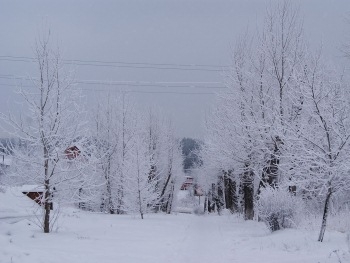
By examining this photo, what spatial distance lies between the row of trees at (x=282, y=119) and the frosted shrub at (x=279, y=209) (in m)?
0.48

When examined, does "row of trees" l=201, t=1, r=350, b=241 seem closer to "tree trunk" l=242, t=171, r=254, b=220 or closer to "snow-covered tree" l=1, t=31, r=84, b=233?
"tree trunk" l=242, t=171, r=254, b=220

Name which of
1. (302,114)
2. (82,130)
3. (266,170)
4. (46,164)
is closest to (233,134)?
(266,170)

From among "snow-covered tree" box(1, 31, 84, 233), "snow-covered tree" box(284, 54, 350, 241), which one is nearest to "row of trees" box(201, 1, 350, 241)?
"snow-covered tree" box(284, 54, 350, 241)

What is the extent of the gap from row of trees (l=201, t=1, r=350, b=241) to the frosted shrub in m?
0.48

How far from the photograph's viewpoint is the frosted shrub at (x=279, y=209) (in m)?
15.6

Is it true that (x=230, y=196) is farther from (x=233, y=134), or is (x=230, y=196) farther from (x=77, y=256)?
(x=77, y=256)

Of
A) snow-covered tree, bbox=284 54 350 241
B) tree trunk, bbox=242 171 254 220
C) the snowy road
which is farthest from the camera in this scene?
tree trunk, bbox=242 171 254 220

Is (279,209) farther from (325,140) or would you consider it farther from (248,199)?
(248,199)

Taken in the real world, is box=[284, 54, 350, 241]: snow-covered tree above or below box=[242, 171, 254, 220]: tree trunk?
above

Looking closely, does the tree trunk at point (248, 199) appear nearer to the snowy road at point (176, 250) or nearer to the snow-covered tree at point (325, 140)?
the snowy road at point (176, 250)

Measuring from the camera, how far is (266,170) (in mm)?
22219

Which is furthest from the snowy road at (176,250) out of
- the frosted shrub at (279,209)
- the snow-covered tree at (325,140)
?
the snow-covered tree at (325,140)

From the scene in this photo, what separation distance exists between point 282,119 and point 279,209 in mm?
4501

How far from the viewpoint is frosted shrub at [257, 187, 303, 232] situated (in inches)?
616
